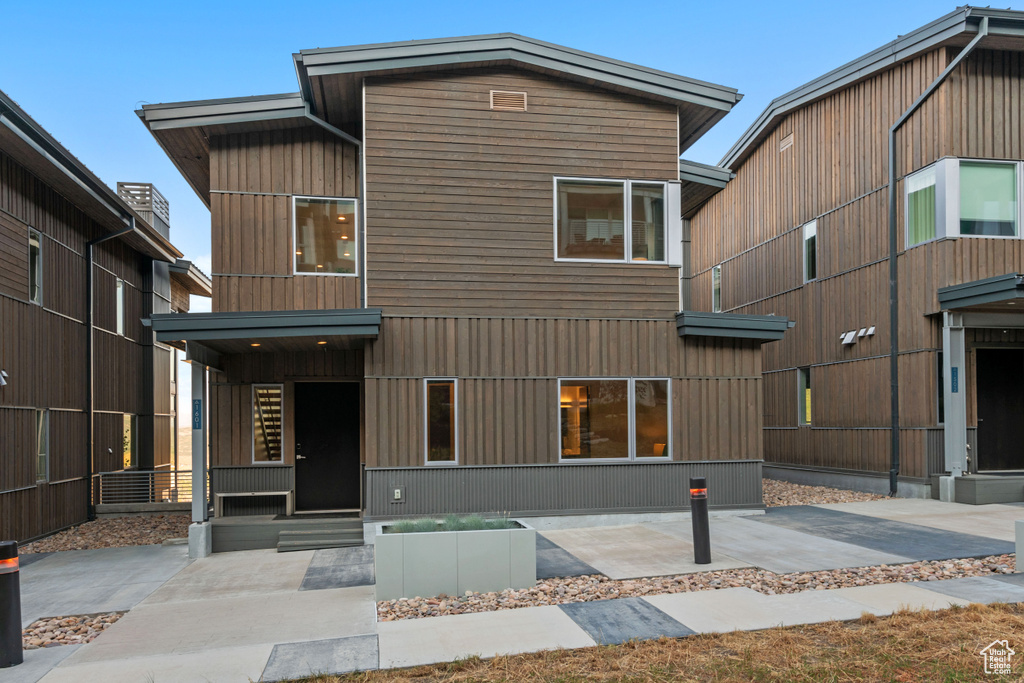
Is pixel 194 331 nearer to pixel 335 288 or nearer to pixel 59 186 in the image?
pixel 335 288

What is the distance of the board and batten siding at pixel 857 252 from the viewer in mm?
13133

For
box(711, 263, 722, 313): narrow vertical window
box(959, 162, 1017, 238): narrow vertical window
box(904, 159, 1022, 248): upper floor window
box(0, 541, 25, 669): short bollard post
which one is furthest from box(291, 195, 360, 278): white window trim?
box(711, 263, 722, 313): narrow vertical window

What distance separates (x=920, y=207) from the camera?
1351 cm

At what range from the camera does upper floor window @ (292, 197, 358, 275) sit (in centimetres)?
1170

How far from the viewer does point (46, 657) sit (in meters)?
5.84

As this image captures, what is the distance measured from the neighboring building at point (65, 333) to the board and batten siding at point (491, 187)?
5.08 m

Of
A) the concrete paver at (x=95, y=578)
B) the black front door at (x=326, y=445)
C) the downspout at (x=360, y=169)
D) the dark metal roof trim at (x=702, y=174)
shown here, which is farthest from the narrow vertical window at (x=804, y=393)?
the concrete paver at (x=95, y=578)

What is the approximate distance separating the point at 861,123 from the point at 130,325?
52.6 ft

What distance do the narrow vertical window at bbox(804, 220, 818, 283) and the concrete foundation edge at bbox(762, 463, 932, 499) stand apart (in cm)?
433

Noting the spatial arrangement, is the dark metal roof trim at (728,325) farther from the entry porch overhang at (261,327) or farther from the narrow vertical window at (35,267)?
the narrow vertical window at (35,267)

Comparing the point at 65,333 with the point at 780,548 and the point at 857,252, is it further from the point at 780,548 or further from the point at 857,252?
the point at 857,252

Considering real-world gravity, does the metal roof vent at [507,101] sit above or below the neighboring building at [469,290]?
above

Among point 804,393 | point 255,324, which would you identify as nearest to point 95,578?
point 255,324

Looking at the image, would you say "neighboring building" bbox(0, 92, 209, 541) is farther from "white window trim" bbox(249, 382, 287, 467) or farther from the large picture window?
the large picture window
